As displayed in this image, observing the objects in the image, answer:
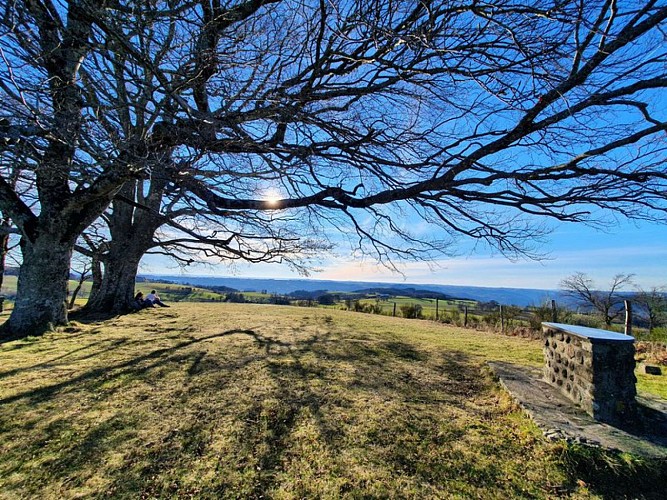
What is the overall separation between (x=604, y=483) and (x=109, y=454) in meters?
4.20

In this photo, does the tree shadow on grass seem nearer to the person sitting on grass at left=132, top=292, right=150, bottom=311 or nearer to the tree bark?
the tree bark

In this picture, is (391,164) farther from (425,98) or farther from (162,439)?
(162,439)

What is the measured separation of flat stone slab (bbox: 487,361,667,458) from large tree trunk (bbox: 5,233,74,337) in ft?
27.8

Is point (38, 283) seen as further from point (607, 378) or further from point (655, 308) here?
point (655, 308)

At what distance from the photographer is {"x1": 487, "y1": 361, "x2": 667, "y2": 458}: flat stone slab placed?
9.19 feet

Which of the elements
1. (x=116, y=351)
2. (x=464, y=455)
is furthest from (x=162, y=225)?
(x=464, y=455)

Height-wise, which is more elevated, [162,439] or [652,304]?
[652,304]

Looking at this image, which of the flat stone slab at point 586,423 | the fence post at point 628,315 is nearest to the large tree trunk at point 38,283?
the flat stone slab at point 586,423

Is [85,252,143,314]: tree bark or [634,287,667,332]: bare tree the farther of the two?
[634,287,667,332]: bare tree

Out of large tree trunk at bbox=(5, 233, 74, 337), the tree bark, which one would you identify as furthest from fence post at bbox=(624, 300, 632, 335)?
the tree bark

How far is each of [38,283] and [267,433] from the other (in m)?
6.05

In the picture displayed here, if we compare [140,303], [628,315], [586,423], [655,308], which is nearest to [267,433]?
[586,423]

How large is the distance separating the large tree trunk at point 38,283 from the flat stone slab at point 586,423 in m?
8.47

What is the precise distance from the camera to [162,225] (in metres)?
10.6
